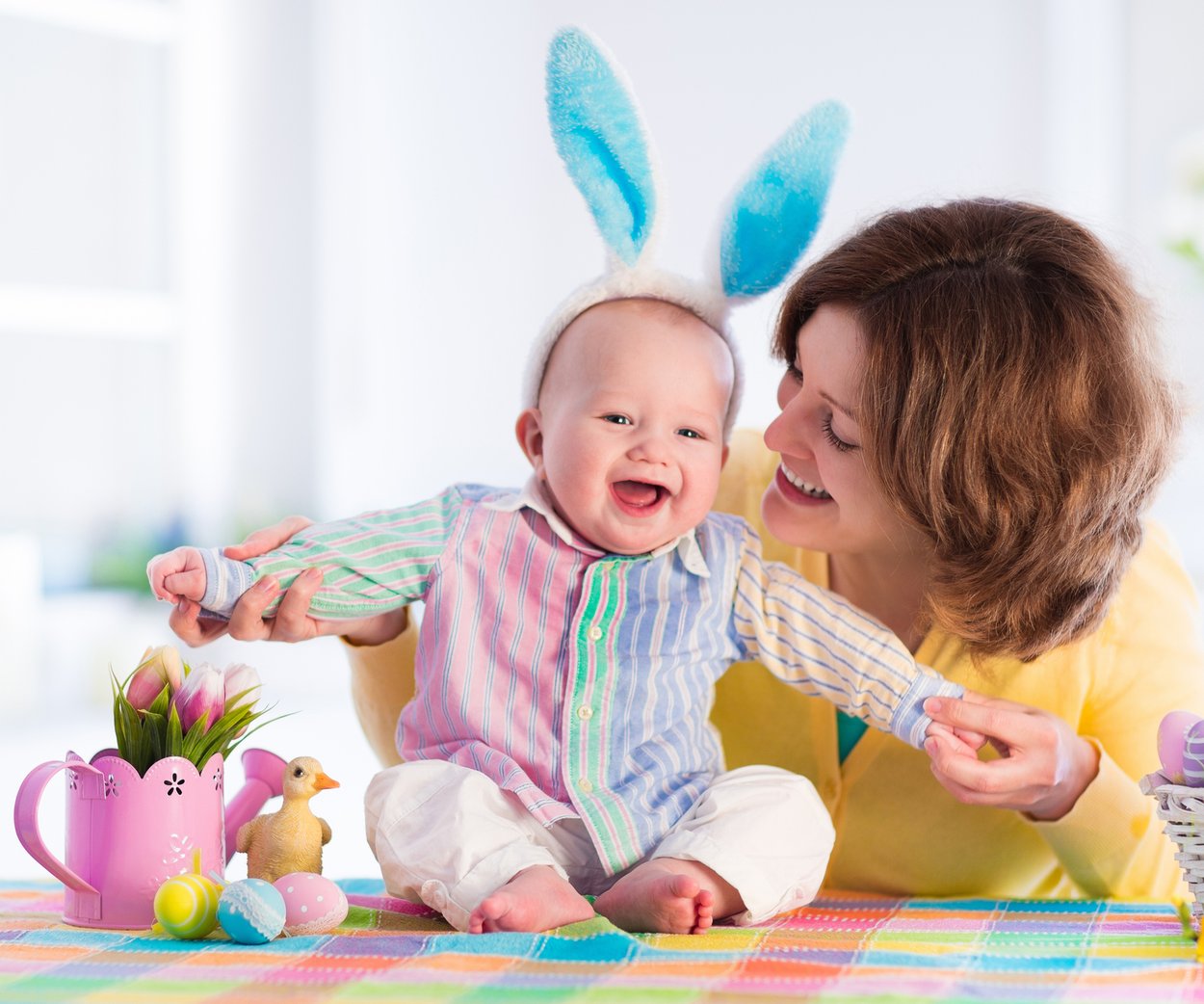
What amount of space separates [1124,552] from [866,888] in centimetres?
44

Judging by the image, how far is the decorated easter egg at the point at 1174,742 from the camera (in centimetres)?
101

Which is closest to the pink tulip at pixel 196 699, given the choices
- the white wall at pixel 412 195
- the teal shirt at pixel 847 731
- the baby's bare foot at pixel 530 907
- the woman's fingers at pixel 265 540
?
the woman's fingers at pixel 265 540

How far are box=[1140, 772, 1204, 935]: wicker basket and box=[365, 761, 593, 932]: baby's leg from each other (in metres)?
0.44

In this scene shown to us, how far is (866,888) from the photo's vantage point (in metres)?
1.41

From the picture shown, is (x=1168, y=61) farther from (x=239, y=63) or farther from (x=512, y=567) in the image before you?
(x=512, y=567)

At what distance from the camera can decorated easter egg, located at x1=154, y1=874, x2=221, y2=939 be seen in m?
0.96

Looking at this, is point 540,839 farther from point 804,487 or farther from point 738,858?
point 804,487

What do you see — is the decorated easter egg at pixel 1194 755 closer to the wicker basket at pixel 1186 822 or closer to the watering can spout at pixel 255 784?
the wicker basket at pixel 1186 822

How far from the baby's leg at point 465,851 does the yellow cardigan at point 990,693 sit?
0.29m

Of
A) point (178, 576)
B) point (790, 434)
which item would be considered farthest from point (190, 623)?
point (790, 434)

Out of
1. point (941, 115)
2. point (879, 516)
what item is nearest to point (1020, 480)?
point (879, 516)

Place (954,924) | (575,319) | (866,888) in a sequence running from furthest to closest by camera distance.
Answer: (866,888), (575,319), (954,924)

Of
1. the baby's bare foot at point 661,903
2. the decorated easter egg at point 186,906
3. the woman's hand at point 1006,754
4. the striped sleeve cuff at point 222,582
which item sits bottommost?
the baby's bare foot at point 661,903

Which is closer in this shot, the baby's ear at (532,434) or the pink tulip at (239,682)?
the pink tulip at (239,682)
